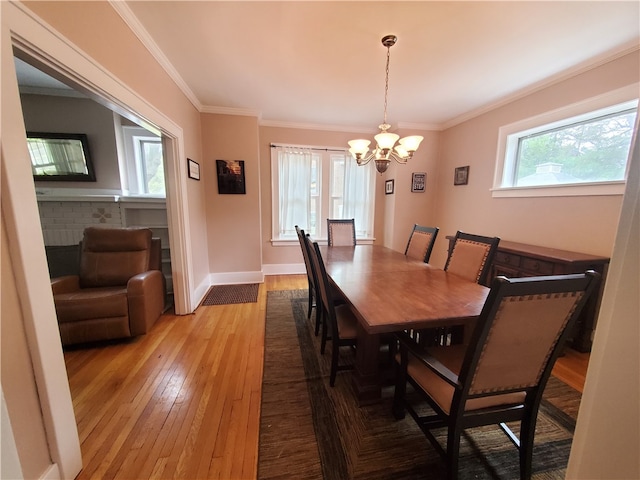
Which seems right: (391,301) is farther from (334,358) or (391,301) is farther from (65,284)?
(65,284)

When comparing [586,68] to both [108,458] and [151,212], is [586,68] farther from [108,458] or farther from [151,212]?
[151,212]

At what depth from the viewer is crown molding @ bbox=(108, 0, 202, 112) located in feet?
5.13

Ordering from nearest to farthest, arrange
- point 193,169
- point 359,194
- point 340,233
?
point 193,169 < point 340,233 < point 359,194

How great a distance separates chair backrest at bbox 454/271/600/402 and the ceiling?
73.1 inches

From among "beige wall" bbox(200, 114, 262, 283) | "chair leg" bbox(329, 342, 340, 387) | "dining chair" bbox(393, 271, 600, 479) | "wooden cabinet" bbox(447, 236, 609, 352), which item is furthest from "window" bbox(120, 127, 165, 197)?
"wooden cabinet" bbox(447, 236, 609, 352)

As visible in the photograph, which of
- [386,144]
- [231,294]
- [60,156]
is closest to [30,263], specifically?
[386,144]

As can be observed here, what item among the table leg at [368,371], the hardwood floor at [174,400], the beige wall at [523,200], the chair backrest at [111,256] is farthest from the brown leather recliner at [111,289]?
the beige wall at [523,200]

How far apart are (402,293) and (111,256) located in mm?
2843

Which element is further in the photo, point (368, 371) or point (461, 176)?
point (461, 176)

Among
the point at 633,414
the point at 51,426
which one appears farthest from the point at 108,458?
the point at 633,414

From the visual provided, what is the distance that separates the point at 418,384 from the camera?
120cm

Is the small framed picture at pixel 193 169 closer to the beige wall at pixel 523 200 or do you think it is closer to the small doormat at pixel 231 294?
the small doormat at pixel 231 294

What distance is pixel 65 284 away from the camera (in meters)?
2.20

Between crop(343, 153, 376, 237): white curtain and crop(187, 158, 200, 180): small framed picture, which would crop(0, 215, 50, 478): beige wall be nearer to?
crop(187, 158, 200, 180): small framed picture
